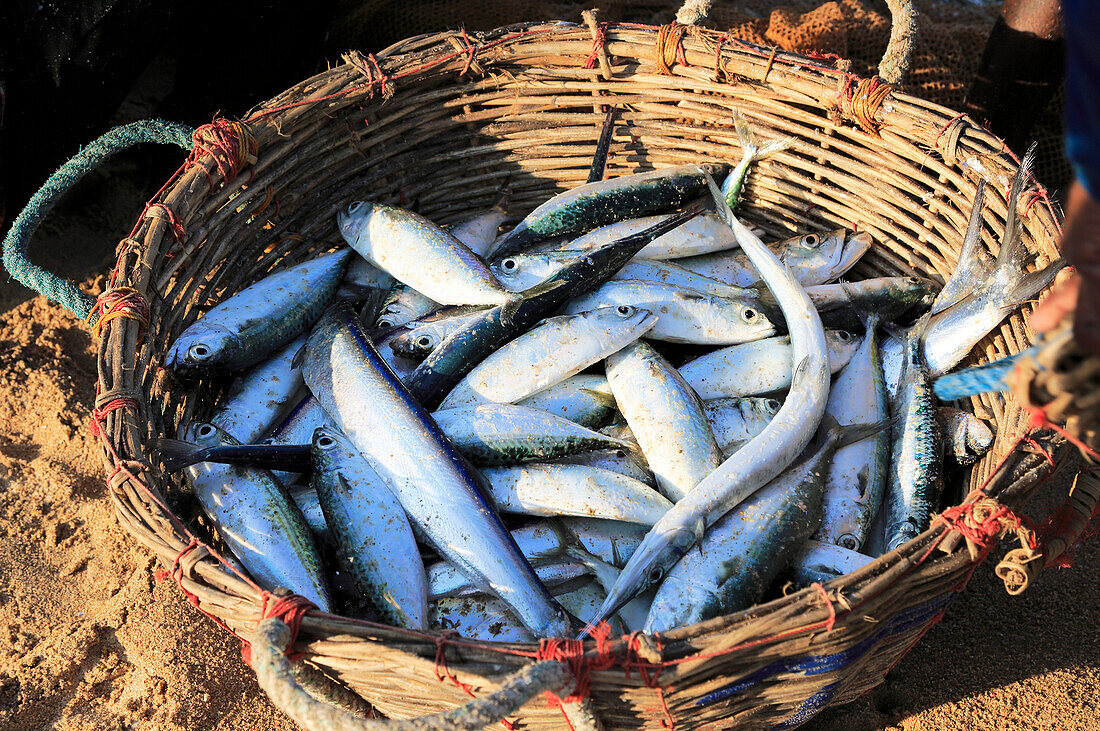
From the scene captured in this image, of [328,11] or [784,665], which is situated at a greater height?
[328,11]

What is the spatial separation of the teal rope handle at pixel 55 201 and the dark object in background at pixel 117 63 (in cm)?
121

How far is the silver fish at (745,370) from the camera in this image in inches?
114

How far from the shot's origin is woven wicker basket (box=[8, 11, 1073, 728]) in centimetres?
169

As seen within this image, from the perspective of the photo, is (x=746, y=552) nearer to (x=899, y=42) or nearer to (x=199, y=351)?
(x=199, y=351)

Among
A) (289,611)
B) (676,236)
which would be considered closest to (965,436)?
(676,236)

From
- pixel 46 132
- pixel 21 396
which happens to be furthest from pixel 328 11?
pixel 21 396

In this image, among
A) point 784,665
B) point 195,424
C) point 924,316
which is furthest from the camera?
point 924,316

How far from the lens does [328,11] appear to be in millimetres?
4531

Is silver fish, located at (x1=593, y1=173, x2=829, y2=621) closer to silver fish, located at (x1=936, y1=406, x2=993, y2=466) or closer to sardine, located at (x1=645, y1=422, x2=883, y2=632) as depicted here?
sardine, located at (x1=645, y1=422, x2=883, y2=632)

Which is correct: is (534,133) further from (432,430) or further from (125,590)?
(125,590)

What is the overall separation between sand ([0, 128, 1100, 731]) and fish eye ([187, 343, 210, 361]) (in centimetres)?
96

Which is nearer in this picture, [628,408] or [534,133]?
[628,408]

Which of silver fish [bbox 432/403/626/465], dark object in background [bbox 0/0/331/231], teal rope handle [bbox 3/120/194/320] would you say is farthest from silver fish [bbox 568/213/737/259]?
dark object in background [bbox 0/0/331/231]

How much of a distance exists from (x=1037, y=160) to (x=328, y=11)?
14.3ft
